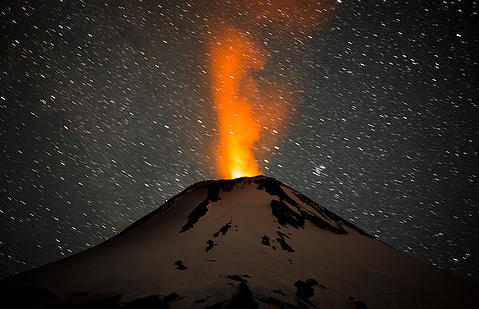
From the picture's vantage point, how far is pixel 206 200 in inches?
1043

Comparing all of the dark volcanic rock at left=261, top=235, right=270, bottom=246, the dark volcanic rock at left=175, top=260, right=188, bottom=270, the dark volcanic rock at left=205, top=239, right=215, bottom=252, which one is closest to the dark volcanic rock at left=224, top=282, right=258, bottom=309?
the dark volcanic rock at left=175, top=260, right=188, bottom=270

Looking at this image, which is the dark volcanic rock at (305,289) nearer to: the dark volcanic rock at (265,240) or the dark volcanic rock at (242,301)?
the dark volcanic rock at (242,301)

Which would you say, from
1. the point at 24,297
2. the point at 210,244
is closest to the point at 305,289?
the point at 210,244

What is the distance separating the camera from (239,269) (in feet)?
44.7

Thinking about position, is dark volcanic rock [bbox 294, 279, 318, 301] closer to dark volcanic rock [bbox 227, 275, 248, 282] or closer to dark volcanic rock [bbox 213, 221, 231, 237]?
dark volcanic rock [bbox 227, 275, 248, 282]

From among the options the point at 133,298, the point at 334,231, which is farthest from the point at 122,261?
the point at 334,231

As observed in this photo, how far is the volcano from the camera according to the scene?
33.4ft

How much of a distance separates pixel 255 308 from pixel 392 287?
968 centimetres

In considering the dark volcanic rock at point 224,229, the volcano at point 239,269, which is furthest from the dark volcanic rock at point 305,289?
the dark volcanic rock at point 224,229

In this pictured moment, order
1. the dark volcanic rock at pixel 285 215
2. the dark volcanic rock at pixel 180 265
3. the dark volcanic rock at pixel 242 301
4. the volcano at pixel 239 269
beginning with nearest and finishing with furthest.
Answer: the dark volcanic rock at pixel 242 301 < the volcano at pixel 239 269 < the dark volcanic rock at pixel 180 265 < the dark volcanic rock at pixel 285 215

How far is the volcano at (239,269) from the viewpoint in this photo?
10.2 metres

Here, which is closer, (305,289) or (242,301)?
(242,301)

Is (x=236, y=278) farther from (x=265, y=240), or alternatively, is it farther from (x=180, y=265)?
(x=265, y=240)

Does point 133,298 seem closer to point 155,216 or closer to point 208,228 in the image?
point 208,228
